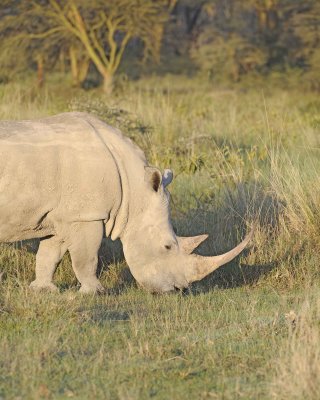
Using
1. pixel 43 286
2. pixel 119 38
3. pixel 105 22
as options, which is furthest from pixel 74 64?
pixel 43 286

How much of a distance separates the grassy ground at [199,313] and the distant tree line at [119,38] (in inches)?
444

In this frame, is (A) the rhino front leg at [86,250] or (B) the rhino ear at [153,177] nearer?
(A) the rhino front leg at [86,250]

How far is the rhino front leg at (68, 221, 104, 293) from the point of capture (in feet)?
22.3

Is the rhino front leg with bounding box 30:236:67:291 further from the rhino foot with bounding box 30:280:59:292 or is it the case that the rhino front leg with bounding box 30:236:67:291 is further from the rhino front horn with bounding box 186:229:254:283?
the rhino front horn with bounding box 186:229:254:283

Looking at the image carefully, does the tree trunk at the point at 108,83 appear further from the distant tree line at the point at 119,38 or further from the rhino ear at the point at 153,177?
the rhino ear at the point at 153,177

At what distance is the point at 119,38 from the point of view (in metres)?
28.9

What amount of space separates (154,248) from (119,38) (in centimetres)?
2248

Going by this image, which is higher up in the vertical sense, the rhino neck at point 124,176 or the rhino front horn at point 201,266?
the rhino neck at point 124,176

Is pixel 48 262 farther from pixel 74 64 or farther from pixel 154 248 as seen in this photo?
pixel 74 64

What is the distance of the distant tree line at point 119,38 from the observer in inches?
881

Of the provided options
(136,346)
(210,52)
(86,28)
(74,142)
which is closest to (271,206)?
(74,142)

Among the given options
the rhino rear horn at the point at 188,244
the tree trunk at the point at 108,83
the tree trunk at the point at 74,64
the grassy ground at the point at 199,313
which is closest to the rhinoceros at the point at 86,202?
the rhino rear horn at the point at 188,244

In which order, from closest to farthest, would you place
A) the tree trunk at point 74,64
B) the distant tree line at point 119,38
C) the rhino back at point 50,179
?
the rhino back at point 50,179 → the distant tree line at point 119,38 → the tree trunk at point 74,64

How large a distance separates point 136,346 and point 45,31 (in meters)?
18.8
